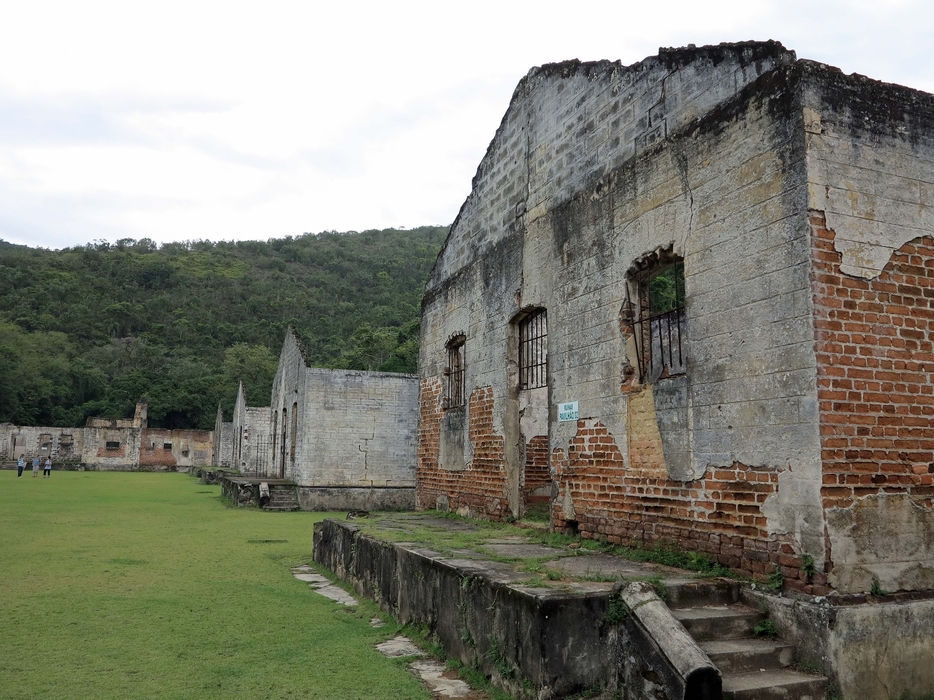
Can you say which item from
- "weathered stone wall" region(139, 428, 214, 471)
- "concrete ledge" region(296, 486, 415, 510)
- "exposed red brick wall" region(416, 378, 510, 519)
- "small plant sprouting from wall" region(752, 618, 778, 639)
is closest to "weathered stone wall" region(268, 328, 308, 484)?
"concrete ledge" region(296, 486, 415, 510)

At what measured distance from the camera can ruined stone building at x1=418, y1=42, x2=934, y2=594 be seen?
498 centimetres

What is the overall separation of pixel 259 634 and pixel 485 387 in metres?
5.09

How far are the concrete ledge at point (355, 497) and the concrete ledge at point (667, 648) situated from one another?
15747mm

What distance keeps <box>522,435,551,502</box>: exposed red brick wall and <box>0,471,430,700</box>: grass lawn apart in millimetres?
3885

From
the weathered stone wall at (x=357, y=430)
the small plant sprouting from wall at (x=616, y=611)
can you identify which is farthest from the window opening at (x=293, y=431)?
the small plant sprouting from wall at (x=616, y=611)

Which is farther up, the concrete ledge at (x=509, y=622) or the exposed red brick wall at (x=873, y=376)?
the exposed red brick wall at (x=873, y=376)

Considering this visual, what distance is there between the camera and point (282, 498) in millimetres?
19625

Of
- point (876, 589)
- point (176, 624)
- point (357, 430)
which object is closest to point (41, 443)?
point (357, 430)

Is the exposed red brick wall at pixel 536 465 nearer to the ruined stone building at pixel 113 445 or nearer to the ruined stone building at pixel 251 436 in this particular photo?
the ruined stone building at pixel 251 436

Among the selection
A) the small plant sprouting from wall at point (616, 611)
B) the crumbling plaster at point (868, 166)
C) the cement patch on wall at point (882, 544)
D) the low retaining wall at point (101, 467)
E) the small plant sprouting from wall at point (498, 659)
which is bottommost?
the low retaining wall at point (101, 467)

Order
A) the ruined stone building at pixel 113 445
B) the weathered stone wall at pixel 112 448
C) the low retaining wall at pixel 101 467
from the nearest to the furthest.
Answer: the low retaining wall at pixel 101 467 < the ruined stone building at pixel 113 445 < the weathered stone wall at pixel 112 448

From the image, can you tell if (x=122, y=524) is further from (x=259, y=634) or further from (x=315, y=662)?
(x=315, y=662)

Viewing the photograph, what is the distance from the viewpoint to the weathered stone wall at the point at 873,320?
4875 millimetres

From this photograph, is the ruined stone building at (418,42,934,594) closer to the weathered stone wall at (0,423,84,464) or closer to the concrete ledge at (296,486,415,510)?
the concrete ledge at (296,486,415,510)
